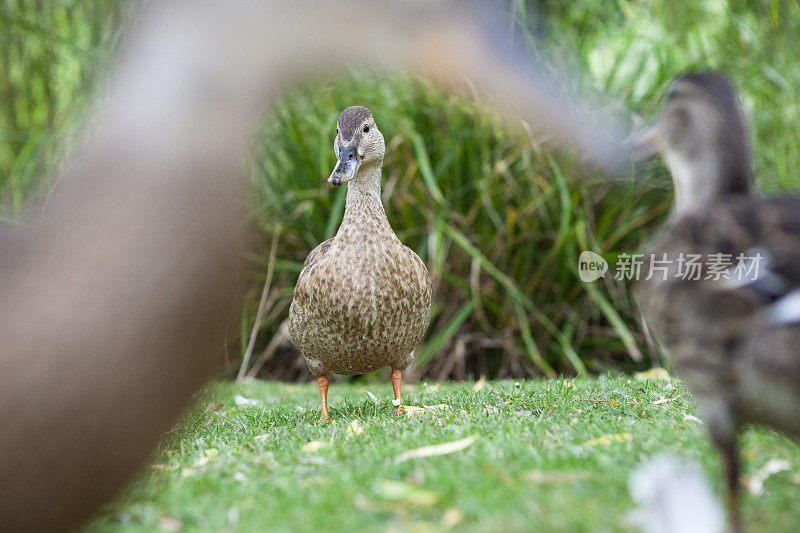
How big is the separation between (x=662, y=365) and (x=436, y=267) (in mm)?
1988

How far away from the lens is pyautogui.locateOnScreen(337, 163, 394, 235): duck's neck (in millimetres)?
4156

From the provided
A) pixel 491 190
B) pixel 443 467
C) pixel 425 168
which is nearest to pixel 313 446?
pixel 443 467

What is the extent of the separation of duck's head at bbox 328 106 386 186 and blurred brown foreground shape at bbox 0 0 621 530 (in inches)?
83.8

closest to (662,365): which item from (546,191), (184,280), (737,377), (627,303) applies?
(627,303)

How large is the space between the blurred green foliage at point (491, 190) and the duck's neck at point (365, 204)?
1844 mm

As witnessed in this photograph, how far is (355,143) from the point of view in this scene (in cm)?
420

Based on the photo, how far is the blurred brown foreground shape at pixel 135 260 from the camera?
65.8 inches

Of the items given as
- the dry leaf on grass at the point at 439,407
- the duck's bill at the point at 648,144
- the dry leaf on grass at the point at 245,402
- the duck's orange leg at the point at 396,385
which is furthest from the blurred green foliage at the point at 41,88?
the duck's bill at the point at 648,144

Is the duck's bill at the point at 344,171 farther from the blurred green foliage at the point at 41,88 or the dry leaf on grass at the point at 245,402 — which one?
the blurred green foliage at the point at 41,88

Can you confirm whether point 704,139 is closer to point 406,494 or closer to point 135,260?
point 406,494

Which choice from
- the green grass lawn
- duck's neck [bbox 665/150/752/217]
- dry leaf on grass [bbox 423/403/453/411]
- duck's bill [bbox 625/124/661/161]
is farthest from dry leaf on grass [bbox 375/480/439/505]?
dry leaf on grass [bbox 423/403/453/411]

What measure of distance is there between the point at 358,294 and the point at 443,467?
1.47m

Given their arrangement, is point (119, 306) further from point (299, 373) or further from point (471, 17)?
point (299, 373)

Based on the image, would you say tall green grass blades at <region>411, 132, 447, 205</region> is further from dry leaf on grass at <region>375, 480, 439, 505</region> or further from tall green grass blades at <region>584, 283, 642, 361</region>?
dry leaf on grass at <region>375, 480, 439, 505</region>
